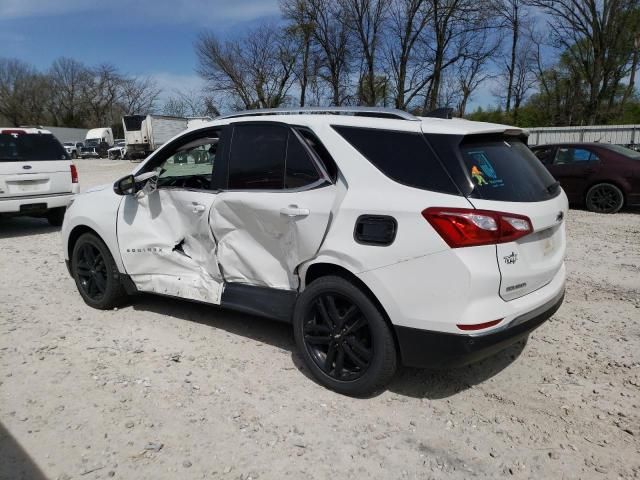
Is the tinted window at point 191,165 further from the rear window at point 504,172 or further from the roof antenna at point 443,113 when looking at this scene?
the rear window at point 504,172

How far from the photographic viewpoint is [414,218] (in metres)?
2.76

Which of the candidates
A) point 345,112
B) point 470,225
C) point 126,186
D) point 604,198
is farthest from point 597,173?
point 126,186

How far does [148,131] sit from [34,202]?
2963 centimetres

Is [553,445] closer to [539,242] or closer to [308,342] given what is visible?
[539,242]

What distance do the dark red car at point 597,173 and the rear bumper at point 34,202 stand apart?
32.6 feet

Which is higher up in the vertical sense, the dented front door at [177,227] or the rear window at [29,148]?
the rear window at [29,148]

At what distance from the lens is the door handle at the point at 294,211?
3250mm

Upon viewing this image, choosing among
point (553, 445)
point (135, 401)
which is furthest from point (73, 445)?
point (553, 445)

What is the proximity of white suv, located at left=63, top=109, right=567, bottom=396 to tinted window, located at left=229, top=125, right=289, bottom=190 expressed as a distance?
0.01 metres

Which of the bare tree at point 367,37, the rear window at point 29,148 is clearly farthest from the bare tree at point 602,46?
the rear window at point 29,148

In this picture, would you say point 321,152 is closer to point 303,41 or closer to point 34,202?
point 34,202

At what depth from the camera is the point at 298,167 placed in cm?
341

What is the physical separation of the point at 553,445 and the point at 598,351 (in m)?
1.41

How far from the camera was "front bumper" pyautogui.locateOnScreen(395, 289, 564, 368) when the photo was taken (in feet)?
8.84
